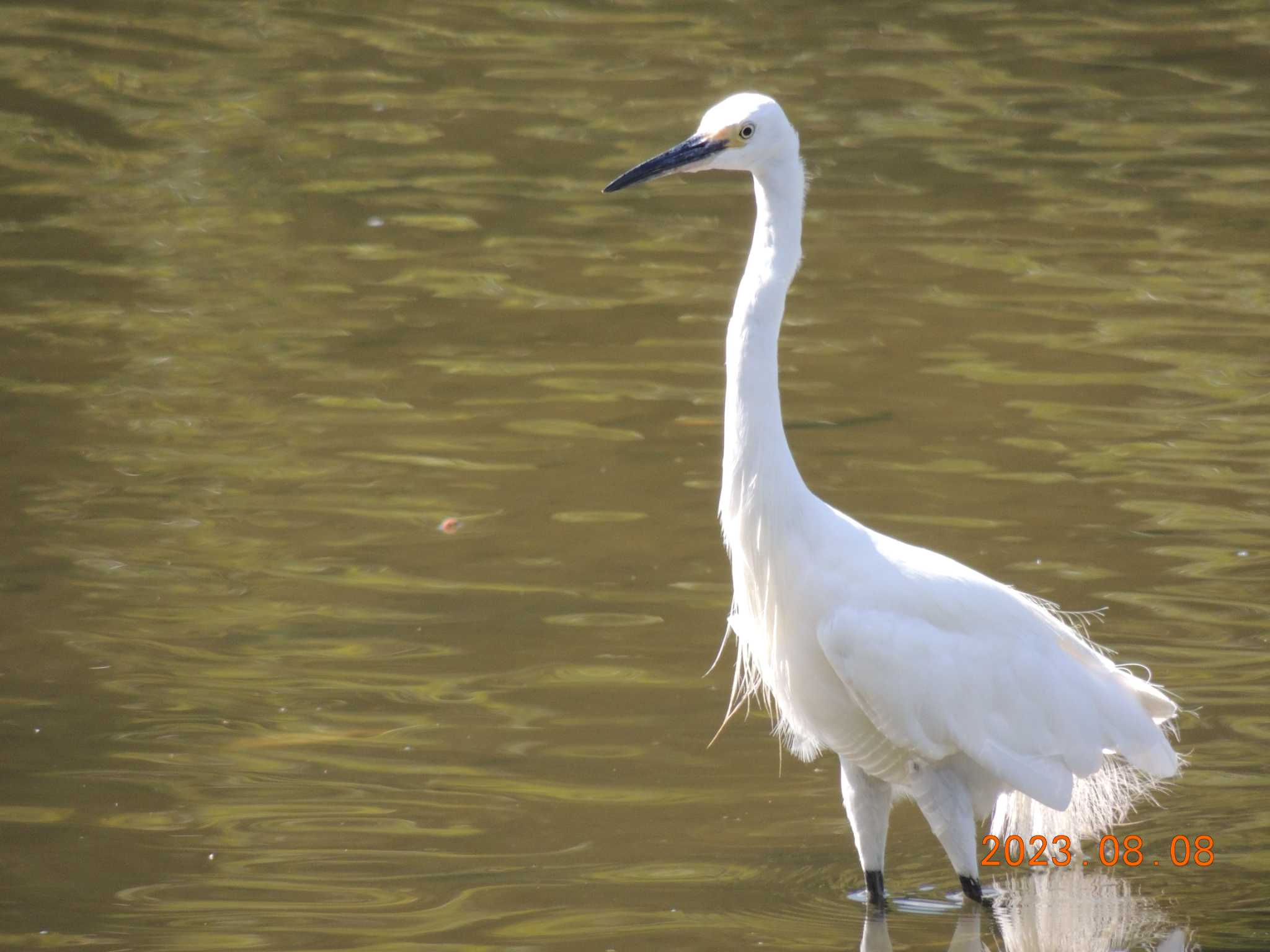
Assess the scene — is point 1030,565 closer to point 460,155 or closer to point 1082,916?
point 1082,916

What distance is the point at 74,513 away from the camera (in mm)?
6422

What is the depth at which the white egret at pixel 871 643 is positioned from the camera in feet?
13.5

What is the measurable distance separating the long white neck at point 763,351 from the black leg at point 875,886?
0.93 metres

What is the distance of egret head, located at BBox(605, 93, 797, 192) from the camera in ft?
13.5

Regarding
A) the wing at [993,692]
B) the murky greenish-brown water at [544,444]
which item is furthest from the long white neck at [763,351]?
the murky greenish-brown water at [544,444]

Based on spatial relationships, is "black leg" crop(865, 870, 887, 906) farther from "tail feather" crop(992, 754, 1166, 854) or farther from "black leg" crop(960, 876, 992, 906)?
"tail feather" crop(992, 754, 1166, 854)

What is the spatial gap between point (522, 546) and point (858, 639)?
2389 mm

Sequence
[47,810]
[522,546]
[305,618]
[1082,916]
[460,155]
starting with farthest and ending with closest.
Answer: [460,155] < [522,546] < [305,618] < [47,810] < [1082,916]

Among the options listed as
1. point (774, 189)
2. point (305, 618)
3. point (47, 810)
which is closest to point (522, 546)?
point (305, 618)

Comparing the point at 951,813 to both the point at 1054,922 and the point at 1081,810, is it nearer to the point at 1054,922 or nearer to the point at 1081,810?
the point at 1054,922

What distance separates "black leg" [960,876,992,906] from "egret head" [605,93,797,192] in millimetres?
1735

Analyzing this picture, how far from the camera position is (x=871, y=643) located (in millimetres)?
4094
